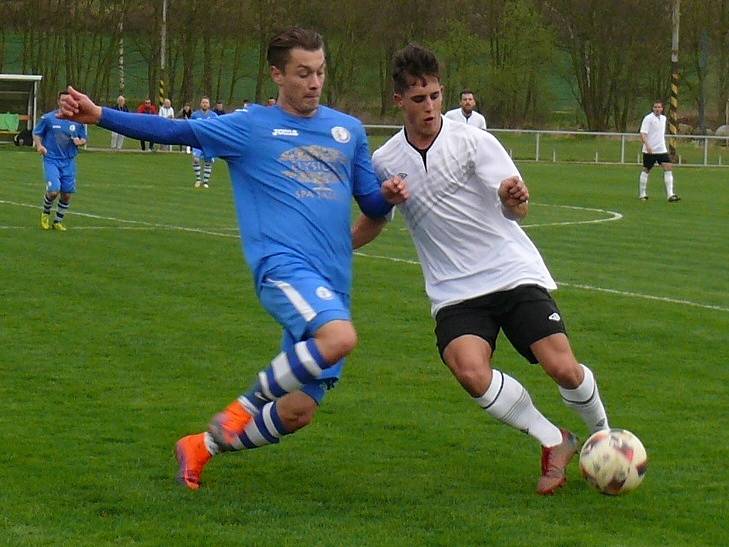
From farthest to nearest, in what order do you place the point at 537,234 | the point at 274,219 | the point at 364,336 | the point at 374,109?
the point at 374,109
the point at 537,234
the point at 364,336
the point at 274,219

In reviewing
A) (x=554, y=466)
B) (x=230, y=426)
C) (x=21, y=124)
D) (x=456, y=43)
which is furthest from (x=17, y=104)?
(x=554, y=466)

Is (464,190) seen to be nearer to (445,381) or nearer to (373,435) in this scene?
(373,435)

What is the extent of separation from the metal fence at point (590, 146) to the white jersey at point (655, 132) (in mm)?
15931

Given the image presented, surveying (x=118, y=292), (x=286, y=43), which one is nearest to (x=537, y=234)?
(x=118, y=292)

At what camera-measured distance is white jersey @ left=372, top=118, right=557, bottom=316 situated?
638cm

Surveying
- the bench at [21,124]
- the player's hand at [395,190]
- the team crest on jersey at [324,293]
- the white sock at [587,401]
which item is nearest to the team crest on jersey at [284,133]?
the player's hand at [395,190]

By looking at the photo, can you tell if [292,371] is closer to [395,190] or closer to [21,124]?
[395,190]

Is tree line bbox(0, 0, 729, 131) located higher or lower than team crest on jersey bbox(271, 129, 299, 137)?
higher

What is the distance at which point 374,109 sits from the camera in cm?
6875

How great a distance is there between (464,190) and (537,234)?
13564 mm

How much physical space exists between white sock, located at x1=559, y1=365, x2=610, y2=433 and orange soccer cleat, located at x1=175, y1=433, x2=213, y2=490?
1608 millimetres

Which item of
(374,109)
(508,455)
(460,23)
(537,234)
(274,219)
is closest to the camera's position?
(274,219)

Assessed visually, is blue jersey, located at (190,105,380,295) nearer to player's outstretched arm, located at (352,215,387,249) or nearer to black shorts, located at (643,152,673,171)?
player's outstretched arm, located at (352,215,387,249)

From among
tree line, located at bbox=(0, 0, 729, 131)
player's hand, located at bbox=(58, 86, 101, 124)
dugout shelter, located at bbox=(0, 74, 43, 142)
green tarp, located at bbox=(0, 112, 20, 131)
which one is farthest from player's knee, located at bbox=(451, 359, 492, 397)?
tree line, located at bbox=(0, 0, 729, 131)
